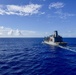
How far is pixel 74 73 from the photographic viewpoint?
53.2m

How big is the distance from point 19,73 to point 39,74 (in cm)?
594

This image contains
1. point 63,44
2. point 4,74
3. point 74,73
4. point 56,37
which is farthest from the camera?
point 56,37

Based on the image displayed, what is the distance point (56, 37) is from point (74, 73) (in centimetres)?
12753

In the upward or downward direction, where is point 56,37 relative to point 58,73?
upward

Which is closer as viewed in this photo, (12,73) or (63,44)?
(12,73)

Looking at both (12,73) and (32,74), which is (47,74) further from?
(12,73)

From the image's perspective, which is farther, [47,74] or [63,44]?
[63,44]

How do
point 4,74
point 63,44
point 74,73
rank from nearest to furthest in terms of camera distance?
point 4,74, point 74,73, point 63,44

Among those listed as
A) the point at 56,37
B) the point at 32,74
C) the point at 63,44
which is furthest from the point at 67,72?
the point at 56,37

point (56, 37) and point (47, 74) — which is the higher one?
point (56, 37)

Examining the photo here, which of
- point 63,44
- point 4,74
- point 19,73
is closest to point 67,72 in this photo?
point 19,73

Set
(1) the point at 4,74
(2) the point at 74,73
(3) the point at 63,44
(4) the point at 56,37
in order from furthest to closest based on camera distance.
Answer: (4) the point at 56,37 < (3) the point at 63,44 < (2) the point at 74,73 < (1) the point at 4,74

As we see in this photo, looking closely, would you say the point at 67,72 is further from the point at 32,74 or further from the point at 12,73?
the point at 12,73

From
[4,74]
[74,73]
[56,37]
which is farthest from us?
[56,37]
